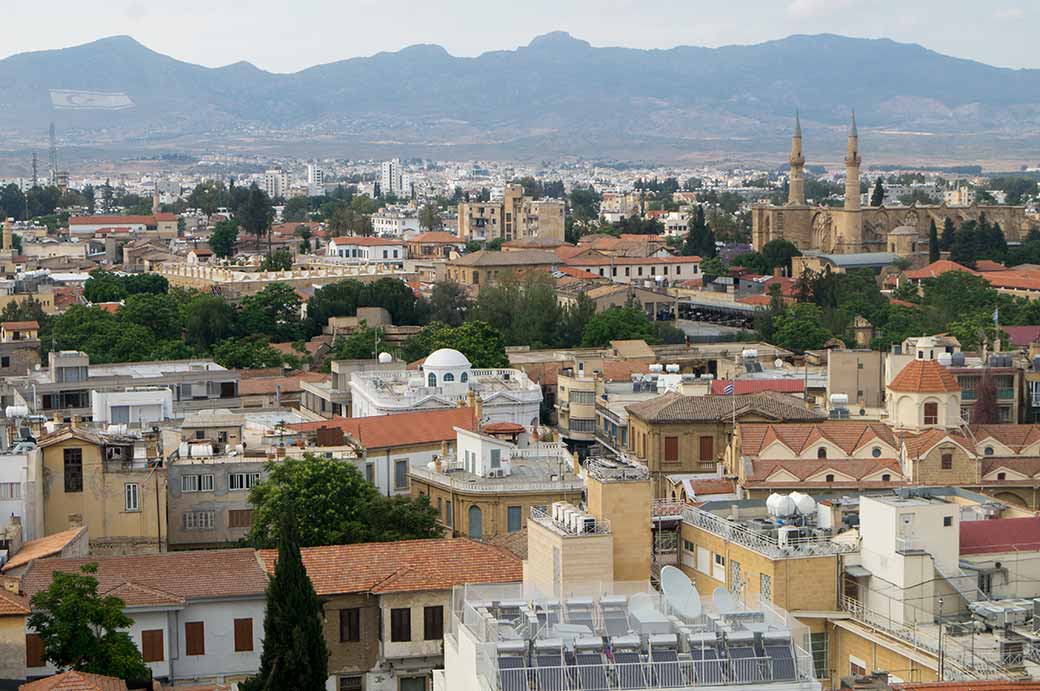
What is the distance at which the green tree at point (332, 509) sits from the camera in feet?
93.0

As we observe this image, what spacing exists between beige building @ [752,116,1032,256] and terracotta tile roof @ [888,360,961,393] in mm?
72791

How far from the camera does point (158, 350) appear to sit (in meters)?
58.2

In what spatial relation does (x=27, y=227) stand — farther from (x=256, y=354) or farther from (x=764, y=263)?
(x=256, y=354)

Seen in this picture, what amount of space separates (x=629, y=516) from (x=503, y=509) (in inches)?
351

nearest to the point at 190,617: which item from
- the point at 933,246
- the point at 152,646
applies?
the point at 152,646

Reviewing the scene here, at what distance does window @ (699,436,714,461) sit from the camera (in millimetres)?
37094

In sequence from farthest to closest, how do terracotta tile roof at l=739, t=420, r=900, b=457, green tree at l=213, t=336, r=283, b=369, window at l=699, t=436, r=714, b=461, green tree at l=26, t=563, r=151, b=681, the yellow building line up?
1. green tree at l=213, t=336, r=283, b=369
2. window at l=699, t=436, r=714, b=461
3. terracotta tile roof at l=739, t=420, r=900, b=457
4. the yellow building
5. green tree at l=26, t=563, r=151, b=681

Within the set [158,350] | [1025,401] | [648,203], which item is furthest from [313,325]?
[648,203]

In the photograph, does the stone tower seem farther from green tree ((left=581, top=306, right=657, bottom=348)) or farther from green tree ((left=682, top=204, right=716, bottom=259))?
green tree ((left=581, top=306, right=657, bottom=348))

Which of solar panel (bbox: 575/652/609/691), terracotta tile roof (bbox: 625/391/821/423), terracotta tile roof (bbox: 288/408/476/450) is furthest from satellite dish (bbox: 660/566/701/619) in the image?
terracotta tile roof (bbox: 625/391/821/423)

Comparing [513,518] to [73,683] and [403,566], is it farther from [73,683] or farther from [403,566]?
[73,683]

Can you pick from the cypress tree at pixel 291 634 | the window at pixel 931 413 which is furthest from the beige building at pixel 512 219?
the cypress tree at pixel 291 634

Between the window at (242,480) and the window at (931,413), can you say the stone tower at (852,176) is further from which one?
the window at (242,480)

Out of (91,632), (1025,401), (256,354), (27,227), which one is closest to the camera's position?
(91,632)
